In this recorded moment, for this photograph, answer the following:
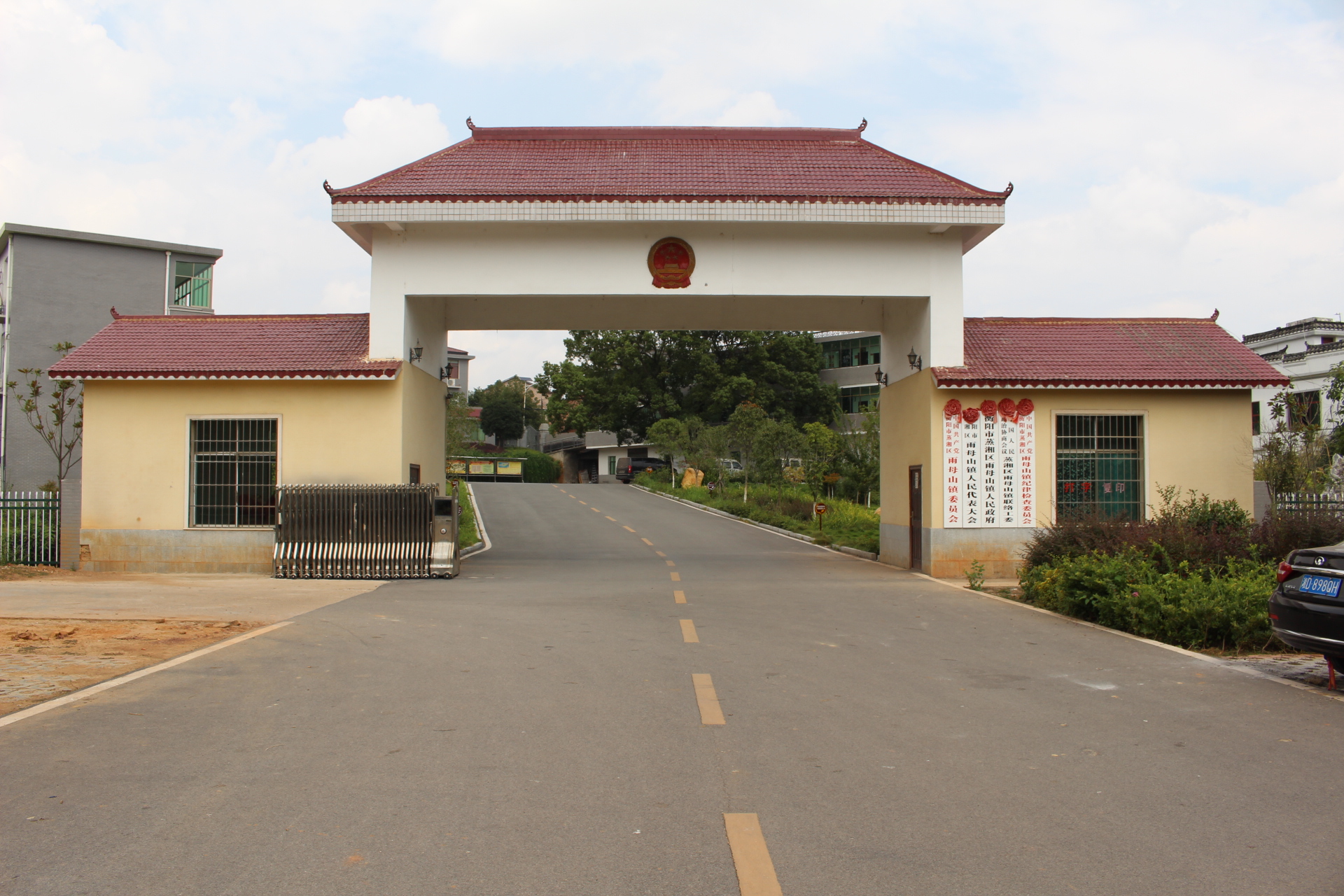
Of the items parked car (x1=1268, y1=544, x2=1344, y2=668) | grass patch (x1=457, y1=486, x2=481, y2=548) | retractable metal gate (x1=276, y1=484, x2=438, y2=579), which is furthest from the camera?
grass patch (x1=457, y1=486, x2=481, y2=548)

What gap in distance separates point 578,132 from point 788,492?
2014 centimetres

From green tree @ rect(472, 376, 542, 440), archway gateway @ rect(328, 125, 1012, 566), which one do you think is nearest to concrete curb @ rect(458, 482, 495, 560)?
archway gateway @ rect(328, 125, 1012, 566)

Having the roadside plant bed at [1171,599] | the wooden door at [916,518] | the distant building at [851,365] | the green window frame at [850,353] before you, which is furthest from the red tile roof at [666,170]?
the green window frame at [850,353]

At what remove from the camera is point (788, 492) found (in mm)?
37469

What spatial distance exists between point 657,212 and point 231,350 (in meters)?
8.23

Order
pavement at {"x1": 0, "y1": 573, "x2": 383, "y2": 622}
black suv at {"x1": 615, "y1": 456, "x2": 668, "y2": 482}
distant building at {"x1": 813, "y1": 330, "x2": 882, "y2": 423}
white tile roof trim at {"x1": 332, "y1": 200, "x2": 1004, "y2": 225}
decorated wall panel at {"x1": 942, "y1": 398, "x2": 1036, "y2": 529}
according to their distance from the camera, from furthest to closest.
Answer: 1. black suv at {"x1": 615, "y1": 456, "x2": 668, "y2": 482}
2. distant building at {"x1": 813, "y1": 330, "x2": 882, "y2": 423}
3. decorated wall panel at {"x1": 942, "y1": 398, "x2": 1036, "y2": 529}
4. white tile roof trim at {"x1": 332, "y1": 200, "x2": 1004, "y2": 225}
5. pavement at {"x1": 0, "y1": 573, "x2": 383, "y2": 622}

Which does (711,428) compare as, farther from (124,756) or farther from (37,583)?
(124,756)

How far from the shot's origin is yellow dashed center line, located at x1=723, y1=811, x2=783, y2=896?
382 centimetres

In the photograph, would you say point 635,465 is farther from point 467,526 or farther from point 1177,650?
point 1177,650

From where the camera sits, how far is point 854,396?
6266 cm

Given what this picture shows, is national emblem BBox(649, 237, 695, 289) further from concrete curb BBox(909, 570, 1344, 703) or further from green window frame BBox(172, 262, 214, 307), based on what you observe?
green window frame BBox(172, 262, 214, 307)

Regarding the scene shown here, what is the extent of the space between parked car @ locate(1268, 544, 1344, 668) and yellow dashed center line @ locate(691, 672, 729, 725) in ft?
15.0

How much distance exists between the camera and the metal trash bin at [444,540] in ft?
55.0

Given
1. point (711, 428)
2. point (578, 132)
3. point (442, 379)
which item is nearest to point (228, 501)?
point (442, 379)
